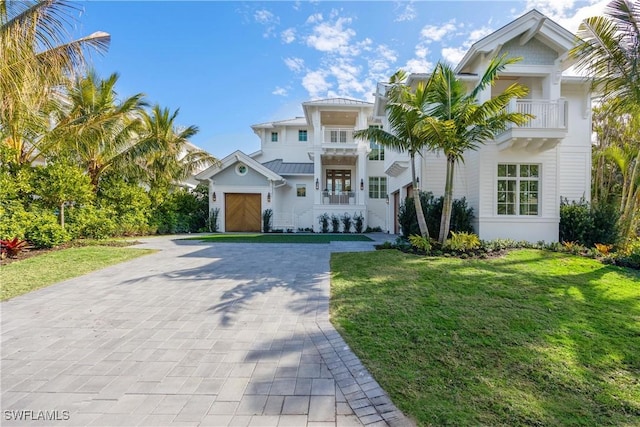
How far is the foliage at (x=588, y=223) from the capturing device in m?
9.55

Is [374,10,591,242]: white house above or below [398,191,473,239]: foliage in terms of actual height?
above

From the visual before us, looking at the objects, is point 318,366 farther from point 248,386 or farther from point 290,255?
point 290,255

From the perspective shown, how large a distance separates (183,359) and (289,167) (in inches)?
709

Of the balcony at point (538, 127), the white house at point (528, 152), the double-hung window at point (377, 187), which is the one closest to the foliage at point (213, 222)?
the double-hung window at point (377, 187)

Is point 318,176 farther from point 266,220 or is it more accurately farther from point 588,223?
point 588,223

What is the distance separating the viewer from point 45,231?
376 inches

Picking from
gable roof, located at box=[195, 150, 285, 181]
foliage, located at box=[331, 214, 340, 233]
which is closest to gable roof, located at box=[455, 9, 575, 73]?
foliage, located at box=[331, 214, 340, 233]

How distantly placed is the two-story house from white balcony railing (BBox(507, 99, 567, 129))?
30.1 feet

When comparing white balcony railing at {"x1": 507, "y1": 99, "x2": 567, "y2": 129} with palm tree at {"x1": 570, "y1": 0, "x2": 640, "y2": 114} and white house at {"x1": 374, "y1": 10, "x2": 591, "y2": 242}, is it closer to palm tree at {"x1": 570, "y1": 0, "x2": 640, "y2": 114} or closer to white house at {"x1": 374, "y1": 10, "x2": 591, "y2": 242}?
white house at {"x1": 374, "y1": 10, "x2": 591, "y2": 242}

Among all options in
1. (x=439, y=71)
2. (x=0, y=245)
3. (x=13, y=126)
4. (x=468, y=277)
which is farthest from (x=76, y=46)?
(x=468, y=277)

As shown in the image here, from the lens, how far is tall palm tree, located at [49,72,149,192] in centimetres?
1070

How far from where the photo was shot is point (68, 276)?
6484mm

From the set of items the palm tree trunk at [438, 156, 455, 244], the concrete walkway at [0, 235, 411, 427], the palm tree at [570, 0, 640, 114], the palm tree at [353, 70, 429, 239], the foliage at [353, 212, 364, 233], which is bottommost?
the concrete walkway at [0, 235, 411, 427]

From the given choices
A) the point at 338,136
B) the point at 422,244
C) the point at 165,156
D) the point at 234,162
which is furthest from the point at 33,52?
the point at 338,136
